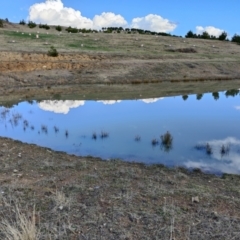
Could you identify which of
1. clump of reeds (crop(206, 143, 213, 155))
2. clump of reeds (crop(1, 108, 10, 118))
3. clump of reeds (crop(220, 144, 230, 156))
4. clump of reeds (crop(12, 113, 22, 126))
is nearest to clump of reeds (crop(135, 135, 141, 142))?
clump of reeds (crop(206, 143, 213, 155))

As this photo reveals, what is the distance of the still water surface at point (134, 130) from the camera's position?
33.7 ft

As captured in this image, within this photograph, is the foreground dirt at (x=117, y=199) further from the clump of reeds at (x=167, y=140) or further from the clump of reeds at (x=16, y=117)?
the clump of reeds at (x=16, y=117)

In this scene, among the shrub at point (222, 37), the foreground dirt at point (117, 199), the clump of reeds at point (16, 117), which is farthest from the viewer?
the shrub at point (222, 37)

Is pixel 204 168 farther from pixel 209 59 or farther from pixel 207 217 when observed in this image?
pixel 209 59

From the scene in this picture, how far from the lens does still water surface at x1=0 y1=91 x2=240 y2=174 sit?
10.3m

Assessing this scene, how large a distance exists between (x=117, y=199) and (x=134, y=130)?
25.4 feet

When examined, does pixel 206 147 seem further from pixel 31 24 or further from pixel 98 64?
pixel 31 24

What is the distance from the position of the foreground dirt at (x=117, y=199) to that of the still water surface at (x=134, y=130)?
1.62 m

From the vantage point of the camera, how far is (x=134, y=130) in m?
13.8

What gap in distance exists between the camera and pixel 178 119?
16438 millimetres

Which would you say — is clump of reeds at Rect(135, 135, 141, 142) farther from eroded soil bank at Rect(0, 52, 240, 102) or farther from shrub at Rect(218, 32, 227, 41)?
shrub at Rect(218, 32, 227, 41)

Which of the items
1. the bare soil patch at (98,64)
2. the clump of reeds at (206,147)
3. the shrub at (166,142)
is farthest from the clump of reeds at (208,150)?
the bare soil patch at (98,64)

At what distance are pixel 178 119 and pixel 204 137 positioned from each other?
3.80m

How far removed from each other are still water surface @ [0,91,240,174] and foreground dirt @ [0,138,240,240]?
1618 mm
